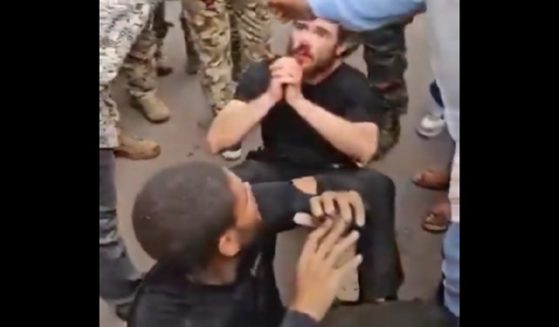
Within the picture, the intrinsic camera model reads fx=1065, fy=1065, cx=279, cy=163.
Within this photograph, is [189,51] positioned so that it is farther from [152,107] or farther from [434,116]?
[434,116]

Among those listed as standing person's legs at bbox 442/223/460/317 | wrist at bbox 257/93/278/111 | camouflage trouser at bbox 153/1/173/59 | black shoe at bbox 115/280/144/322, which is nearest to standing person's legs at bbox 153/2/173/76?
camouflage trouser at bbox 153/1/173/59

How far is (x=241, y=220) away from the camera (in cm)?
102

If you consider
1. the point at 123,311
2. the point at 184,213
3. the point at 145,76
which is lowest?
the point at 123,311

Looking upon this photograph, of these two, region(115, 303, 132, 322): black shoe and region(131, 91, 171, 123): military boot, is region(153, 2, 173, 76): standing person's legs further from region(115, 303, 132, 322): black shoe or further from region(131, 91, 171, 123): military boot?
region(115, 303, 132, 322): black shoe

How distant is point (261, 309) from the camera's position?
1.03m

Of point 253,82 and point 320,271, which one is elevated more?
point 253,82

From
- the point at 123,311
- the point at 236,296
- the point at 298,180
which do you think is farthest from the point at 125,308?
the point at 298,180

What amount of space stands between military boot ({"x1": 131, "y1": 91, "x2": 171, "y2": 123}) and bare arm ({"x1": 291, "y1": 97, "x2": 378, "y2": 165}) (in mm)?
132

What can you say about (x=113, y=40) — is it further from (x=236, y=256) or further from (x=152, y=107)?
(x=236, y=256)

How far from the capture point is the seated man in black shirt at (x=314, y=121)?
1028 millimetres

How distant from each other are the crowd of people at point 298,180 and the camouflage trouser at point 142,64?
0.07ft

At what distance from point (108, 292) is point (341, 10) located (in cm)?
35

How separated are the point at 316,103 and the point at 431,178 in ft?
0.44

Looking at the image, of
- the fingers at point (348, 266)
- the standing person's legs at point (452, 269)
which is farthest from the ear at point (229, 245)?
the standing person's legs at point (452, 269)
